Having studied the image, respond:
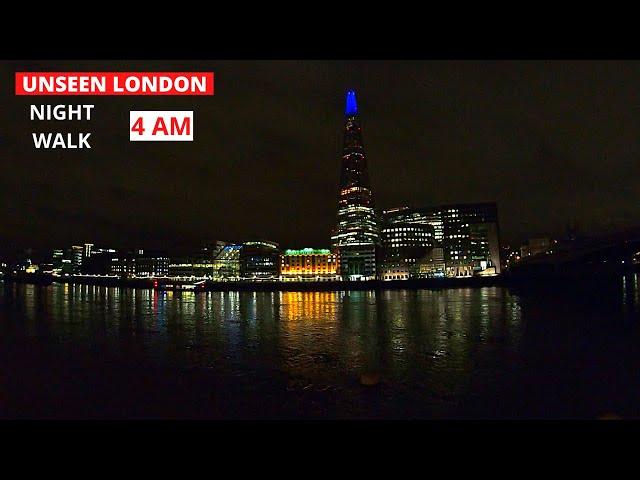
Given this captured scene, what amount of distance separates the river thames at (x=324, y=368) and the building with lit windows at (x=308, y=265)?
72.3 ft

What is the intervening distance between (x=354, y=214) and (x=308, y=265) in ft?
34.8

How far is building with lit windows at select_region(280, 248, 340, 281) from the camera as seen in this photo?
33.0 m

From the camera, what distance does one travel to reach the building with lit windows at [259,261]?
32.8 m

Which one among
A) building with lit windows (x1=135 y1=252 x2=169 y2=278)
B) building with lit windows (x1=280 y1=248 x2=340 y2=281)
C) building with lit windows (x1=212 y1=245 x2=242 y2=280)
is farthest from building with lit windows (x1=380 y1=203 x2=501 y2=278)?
building with lit windows (x1=135 y1=252 x2=169 y2=278)

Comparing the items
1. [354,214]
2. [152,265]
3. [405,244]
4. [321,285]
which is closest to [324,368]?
[321,285]

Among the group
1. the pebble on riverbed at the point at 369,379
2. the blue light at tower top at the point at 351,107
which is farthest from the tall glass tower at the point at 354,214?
the pebble on riverbed at the point at 369,379

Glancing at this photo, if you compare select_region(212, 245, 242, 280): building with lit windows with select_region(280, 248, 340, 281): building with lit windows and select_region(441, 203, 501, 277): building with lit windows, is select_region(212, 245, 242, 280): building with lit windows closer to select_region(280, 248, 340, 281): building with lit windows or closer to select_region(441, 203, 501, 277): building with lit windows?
select_region(280, 248, 340, 281): building with lit windows

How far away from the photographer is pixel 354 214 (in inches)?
1679

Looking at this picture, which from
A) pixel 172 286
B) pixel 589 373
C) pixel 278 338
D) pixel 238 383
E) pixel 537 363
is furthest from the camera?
pixel 172 286

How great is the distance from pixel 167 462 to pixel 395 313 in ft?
36.7

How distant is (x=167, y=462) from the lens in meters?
1.65

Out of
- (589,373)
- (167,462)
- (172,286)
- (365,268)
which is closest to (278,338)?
(589,373)

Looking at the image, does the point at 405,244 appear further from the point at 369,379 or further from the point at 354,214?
the point at 369,379

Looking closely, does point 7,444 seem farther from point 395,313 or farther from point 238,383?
point 395,313
